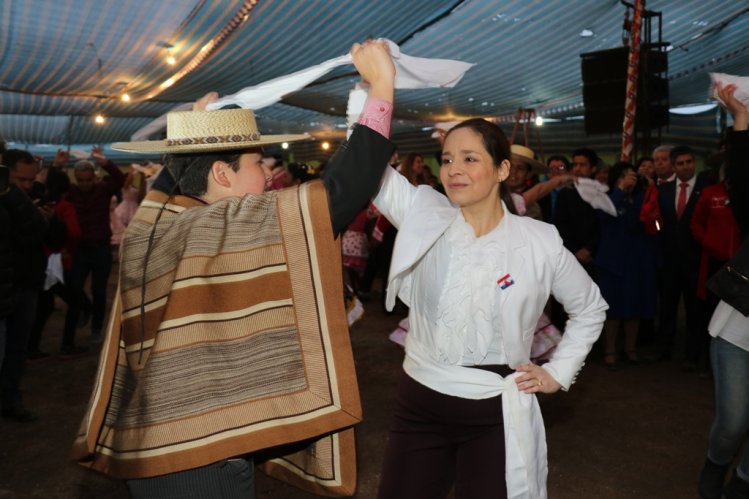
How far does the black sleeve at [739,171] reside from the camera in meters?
3.22

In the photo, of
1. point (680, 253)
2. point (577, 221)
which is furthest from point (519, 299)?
point (680, 253)

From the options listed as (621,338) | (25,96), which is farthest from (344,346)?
(25,96)

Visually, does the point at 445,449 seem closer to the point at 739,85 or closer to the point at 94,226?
the point at 739,85

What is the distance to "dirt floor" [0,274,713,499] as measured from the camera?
4.12 m

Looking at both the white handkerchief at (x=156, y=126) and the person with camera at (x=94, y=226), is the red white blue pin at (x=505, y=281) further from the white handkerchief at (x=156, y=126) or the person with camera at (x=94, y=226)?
the person with camera at (x=94, y=226)

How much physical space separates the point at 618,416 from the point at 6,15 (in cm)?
786

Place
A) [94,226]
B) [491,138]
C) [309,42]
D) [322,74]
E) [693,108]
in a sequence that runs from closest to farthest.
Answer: [322,74]
[491,138]
[94,226]
[309,42]
[693,108]

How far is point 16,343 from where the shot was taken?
17.0 ft

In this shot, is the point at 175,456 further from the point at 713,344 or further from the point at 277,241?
the point at 713,344

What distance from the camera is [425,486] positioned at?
8.09 ft

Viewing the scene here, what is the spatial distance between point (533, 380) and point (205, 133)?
52.9 inches

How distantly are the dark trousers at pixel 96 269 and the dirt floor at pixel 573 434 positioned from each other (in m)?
0.65

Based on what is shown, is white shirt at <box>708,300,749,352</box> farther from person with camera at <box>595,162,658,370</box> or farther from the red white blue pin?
person with camera at <box>595,162,658,370</box>

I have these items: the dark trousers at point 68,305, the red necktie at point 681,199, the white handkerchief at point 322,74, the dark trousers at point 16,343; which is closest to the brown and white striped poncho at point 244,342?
the white handkerchief at point 322,74
